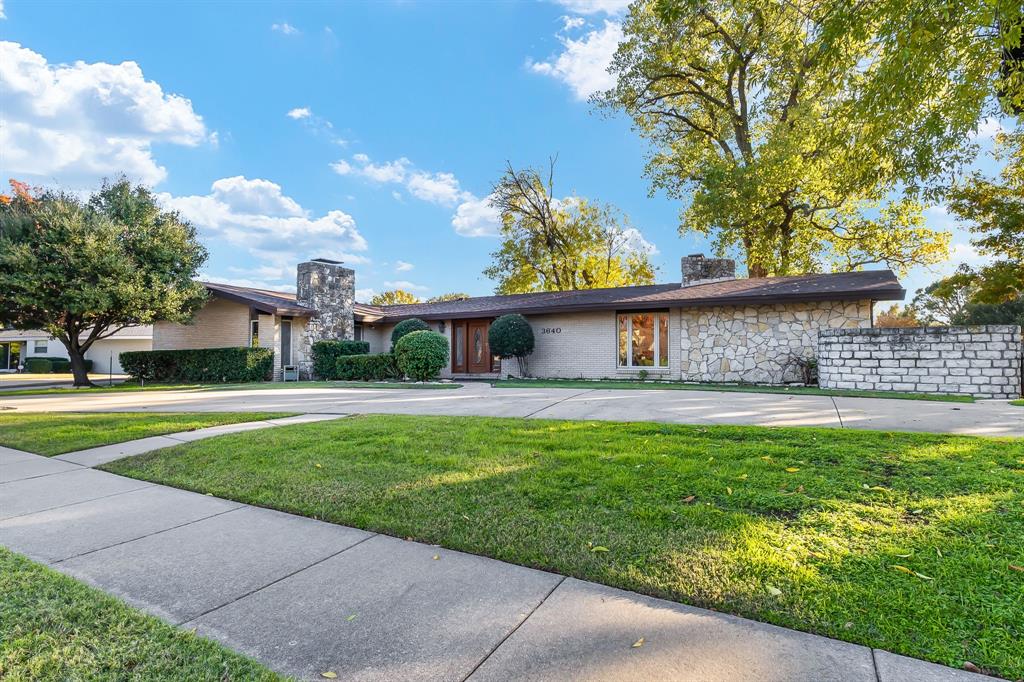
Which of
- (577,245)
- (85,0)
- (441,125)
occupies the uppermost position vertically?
(441,125)

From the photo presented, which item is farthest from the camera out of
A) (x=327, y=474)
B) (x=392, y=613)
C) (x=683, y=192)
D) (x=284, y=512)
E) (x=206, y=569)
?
(x=683, y=192)

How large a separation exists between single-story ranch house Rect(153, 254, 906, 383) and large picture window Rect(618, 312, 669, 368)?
3 centimetres

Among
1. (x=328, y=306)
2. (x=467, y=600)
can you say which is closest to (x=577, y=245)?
(x=328, y=306)

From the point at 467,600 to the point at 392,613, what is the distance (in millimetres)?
335

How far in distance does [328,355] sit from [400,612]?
55.1 ft

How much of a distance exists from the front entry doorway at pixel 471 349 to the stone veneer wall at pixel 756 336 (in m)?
7.07

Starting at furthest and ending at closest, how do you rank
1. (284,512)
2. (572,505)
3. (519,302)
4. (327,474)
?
1. (519,302)
2. (327,474)
3. (284,512)
4. (572,505)

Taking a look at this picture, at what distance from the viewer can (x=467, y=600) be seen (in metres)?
2.26

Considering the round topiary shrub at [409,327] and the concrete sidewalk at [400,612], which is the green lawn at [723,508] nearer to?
the concrete sidewalk at [400,612]

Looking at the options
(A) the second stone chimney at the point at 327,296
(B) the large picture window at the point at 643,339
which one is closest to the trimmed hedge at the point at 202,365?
(A) the second stone chimney at the point at 327,296

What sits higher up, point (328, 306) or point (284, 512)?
point (328, 306)

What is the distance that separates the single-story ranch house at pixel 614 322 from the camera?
43.0ft

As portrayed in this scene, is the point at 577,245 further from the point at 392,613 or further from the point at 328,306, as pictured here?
the point at 392,613

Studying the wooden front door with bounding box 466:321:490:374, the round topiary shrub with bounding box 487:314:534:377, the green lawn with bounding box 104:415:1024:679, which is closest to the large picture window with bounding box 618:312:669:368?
the round topiary shrub with bounding box 487:314:534:377
